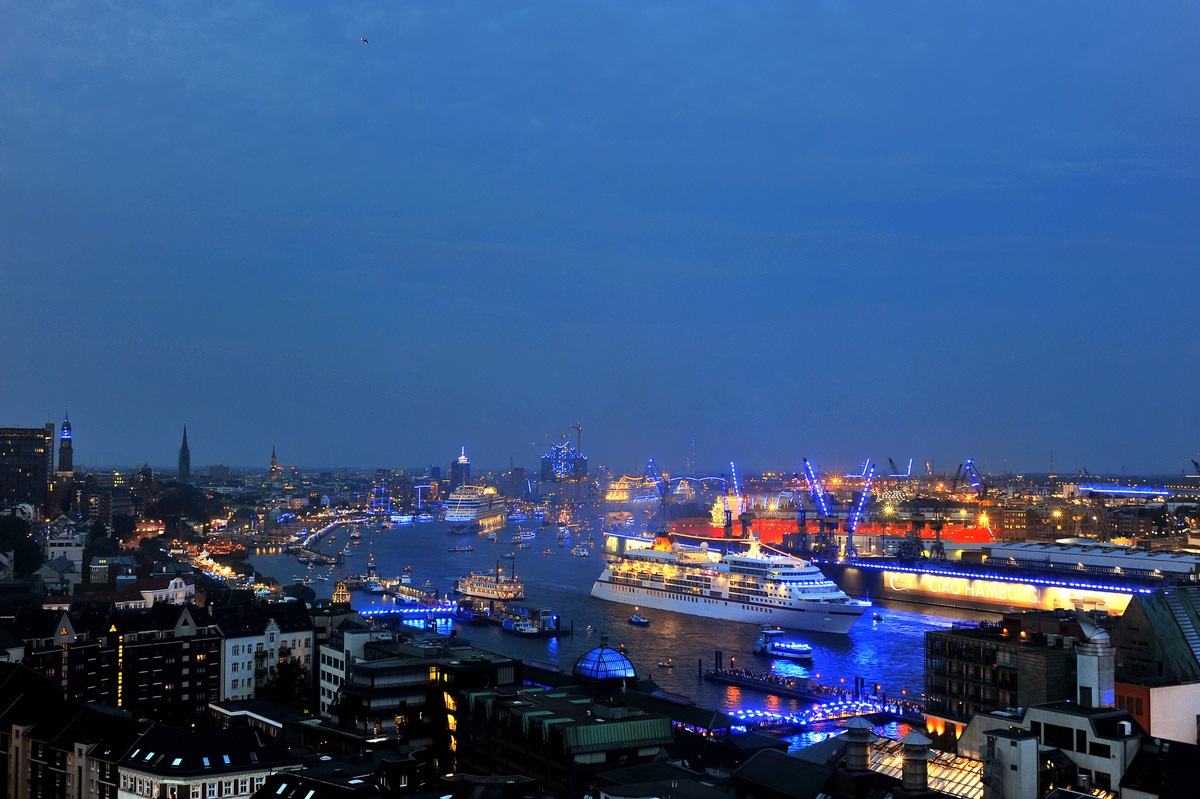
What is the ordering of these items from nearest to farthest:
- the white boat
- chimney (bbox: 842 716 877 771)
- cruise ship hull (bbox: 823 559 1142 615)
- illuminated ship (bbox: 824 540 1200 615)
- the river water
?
chimney (bbox: 842 716 877 771)
the river water
the white boat
cruise ship hull (bbox: 823 559 1142 615)
illuminated ship (bbox: 824 540 1200 615)

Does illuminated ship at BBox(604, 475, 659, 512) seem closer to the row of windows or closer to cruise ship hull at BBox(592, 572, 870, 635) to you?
cruise ship hull at BBox(592, 572, 870, 635)

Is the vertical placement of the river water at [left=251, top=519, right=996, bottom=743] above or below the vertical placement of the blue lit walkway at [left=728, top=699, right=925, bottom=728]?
below

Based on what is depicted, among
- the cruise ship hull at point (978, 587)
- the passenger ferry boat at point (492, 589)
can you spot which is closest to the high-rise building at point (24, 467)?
the passenger ferry boat at point (492, 589)

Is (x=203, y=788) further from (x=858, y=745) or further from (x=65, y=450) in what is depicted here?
(x=65, y=450)

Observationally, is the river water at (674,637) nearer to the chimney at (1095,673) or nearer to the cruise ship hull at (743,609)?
the cruise ship hull at (743,609)

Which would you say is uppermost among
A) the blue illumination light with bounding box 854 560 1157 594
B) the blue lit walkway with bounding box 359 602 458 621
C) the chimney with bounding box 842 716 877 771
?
the chimney with bounding box 842 716 877 771

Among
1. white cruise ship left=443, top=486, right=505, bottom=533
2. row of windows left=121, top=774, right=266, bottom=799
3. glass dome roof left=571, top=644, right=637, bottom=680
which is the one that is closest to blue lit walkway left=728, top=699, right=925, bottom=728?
glass dome roof left=571, top=644, right=637, bottom=680

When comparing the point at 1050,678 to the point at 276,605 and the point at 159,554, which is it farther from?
the point at 159,554
